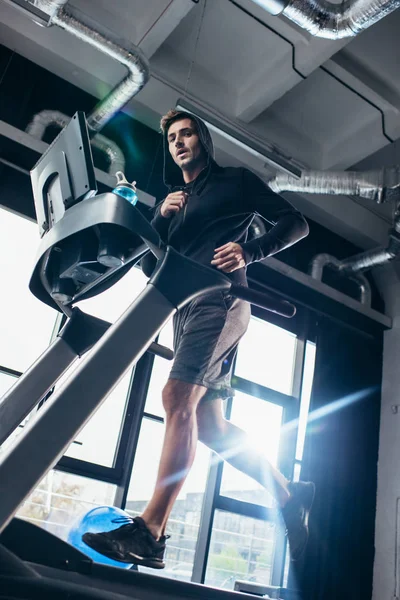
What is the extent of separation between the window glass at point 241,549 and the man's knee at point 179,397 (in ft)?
9.32

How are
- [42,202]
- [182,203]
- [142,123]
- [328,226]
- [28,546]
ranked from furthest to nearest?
[328,226], [142,123], [182,203], [42,202], [28,546]

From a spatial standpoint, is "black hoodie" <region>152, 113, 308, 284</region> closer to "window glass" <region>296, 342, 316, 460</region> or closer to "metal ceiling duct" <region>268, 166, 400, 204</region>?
"metal ceiling duct" <region>268, 166, 400, 204</region>

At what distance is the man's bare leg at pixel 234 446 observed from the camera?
Result: 1969 millimetres

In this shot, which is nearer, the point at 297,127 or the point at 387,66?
the point at 387,66

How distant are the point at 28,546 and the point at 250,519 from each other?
12.3 ft

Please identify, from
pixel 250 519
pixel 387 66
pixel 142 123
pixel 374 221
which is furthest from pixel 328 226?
pixel 250 519

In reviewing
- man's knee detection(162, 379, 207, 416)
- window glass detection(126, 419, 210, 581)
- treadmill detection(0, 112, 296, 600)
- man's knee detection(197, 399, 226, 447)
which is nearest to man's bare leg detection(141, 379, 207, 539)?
man's knee detection(162, 379, 207, 416)

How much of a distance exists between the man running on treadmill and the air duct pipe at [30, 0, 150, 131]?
5.31ft

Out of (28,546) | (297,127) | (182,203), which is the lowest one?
(28,546)

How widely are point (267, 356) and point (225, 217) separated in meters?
3.18

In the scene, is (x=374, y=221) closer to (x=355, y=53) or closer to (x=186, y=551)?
(x=355, y=53)

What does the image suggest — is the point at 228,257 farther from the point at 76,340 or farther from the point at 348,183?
the point at 348,183

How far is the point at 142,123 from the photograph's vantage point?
4523mm

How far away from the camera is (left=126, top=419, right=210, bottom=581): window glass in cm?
399
